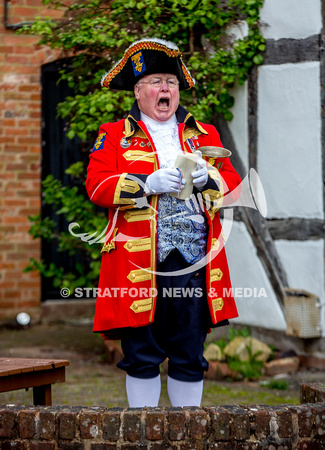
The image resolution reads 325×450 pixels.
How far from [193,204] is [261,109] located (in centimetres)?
245

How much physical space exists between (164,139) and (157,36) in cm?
233

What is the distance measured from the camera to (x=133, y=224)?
296 centimetres

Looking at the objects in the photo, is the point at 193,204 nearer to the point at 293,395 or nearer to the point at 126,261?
the point at 126,261

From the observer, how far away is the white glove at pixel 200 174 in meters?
2.87

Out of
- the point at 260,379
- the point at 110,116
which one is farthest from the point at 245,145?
the point at 260,379

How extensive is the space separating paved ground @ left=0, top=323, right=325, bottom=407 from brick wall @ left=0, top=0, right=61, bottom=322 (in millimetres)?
537

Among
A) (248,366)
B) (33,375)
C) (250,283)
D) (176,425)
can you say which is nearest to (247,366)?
(248,366)

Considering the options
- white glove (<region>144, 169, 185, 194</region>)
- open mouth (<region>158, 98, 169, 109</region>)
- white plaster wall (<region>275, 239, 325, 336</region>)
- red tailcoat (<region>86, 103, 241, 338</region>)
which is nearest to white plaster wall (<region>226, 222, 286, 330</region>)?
white plaster wall (<region>275, 239, 325, 336</region>)

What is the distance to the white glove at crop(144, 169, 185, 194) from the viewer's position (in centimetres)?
280

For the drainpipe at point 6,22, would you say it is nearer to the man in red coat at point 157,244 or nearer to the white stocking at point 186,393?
the man in red coat at point 157,244

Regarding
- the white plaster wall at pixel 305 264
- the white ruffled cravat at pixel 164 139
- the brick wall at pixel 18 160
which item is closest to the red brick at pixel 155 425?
the white ruffled cravat at pixel 164 139

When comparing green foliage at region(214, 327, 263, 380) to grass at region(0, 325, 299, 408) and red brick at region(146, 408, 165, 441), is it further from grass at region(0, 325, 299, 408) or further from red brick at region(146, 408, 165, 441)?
red brick at region(146, 408, 165, 441)

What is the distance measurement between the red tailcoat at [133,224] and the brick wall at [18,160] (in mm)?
4169

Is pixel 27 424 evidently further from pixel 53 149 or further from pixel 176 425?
pixel 53 149
